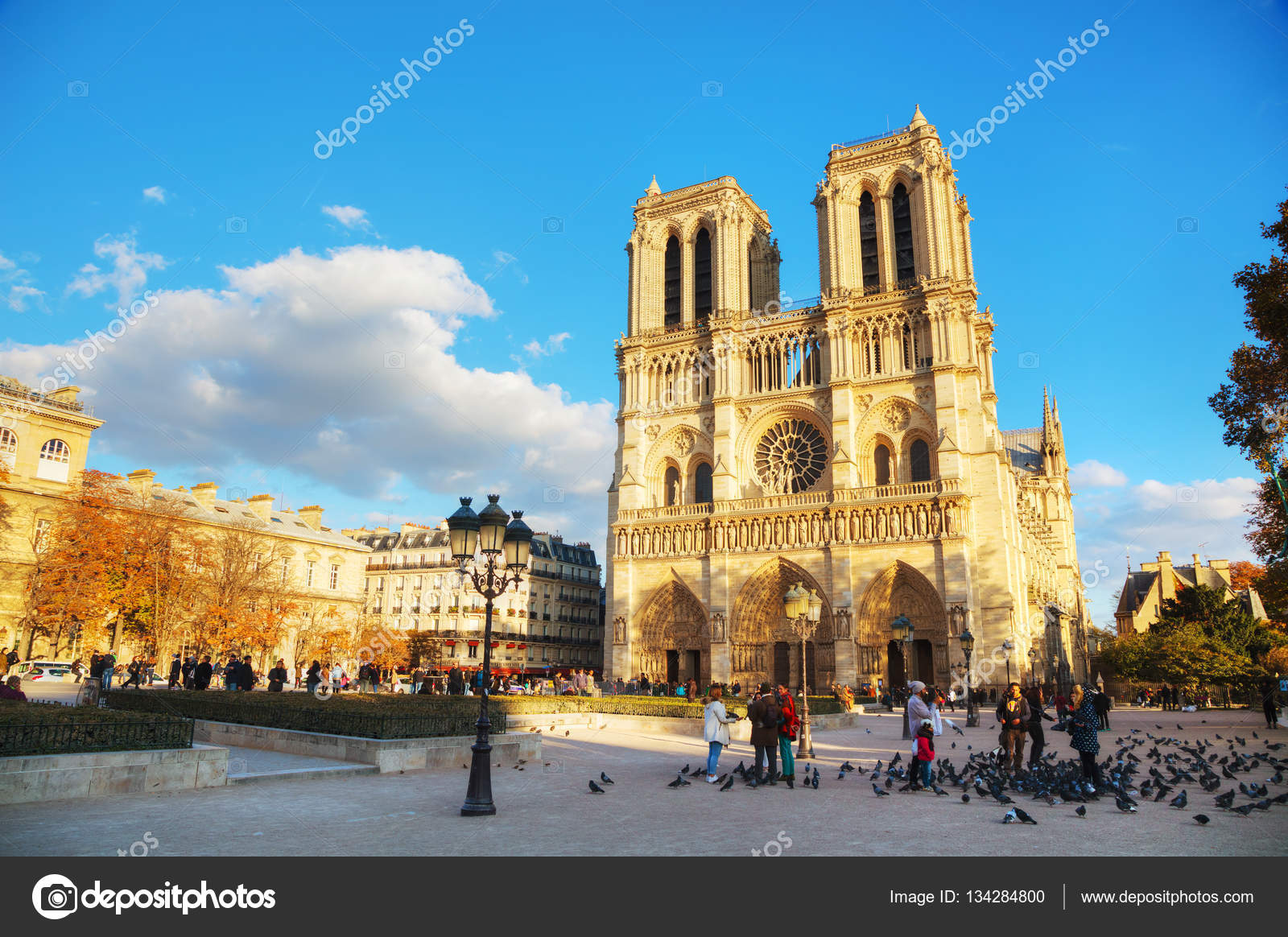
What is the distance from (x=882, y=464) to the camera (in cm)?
4084

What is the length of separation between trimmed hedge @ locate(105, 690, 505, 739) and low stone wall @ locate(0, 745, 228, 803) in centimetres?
A: 318

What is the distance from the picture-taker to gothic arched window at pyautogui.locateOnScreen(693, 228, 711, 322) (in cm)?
4697

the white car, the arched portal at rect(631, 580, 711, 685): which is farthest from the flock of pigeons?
the arched portal at rect(631, 580, 711, 685)

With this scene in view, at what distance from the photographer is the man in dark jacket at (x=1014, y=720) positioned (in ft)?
41.9

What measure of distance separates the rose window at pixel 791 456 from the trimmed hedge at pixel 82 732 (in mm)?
33731

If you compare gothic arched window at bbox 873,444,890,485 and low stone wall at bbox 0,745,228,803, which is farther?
gothic arched window at bbox 873,444,890,485

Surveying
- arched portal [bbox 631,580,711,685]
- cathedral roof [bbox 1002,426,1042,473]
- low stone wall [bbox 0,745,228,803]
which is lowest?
low stone wall [bbox 0,745,228,803]

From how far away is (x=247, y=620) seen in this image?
114 ft

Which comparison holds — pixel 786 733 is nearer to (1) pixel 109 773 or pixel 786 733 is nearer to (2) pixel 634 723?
(1) pixel 109 773

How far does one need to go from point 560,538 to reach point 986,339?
115 ft

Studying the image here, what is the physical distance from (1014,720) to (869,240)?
1390 inches
